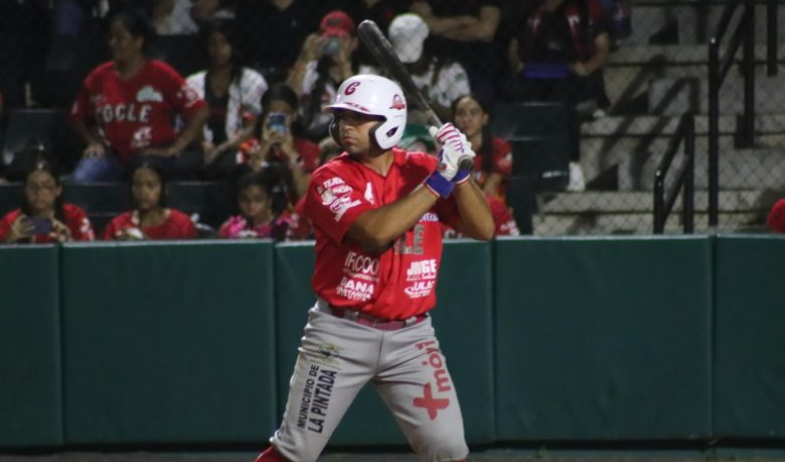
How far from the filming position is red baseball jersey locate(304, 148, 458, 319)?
16.6ft

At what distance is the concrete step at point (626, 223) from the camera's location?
8602mm

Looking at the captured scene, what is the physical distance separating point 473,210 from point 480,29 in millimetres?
4519

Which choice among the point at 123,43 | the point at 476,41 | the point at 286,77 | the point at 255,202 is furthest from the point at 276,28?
the point at 255,202

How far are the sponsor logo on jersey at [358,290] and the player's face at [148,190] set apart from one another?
129 inches

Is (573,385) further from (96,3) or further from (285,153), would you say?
(96,3)

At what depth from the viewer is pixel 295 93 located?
29.0 feet

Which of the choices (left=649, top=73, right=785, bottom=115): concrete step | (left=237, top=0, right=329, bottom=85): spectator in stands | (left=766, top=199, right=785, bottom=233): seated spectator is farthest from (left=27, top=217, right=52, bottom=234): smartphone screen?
(left=649, top=73, right=785, bottom=115): concrete step

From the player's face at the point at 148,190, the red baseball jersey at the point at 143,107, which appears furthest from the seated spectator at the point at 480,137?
the red baseball jersey at the point at 143,107

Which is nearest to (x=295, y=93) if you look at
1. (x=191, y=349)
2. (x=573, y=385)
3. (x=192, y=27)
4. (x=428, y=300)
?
(x=192, y=27)

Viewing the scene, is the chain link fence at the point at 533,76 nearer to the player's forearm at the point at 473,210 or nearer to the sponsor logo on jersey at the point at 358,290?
the player's forearm at the point at 473,210

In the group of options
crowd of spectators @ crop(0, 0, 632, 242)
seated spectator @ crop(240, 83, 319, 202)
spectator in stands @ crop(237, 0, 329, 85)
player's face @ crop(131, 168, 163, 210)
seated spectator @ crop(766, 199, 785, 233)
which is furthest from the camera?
spectator in stands @ crop(237, 0, 329, 85)

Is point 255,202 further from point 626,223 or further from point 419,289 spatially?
point 419,289

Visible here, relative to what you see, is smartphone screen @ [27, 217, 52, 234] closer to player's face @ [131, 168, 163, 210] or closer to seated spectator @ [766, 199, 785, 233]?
player's face @ [131, 168, 163, 210]

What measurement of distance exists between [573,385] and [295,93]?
284 cm
